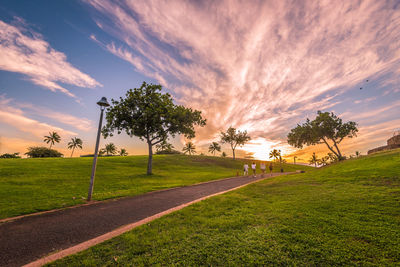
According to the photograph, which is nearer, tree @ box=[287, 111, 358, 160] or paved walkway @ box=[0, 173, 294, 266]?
paved walkway @ box=[0, 173, 294, 266]

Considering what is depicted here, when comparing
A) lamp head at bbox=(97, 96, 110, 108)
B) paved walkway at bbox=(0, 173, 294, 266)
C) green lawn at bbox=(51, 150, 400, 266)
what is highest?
lamp head at bbox=(97, 96, 110, 108)

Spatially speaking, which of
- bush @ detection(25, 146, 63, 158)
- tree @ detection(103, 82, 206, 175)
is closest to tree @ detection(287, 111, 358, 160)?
tree @ detection(103, 82, 206, 175)

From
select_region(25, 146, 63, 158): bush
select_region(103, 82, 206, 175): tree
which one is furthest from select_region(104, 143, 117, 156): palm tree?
select_region(103, 82, 206, 175): tree

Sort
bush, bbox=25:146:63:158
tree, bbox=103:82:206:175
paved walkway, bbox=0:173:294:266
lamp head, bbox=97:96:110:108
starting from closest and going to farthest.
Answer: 1. paved walkway, bbox=0:173:294:266
2. lamp head, bbox=97:96:110:108
3. tree, bbox=103:82:206:175
4. bush, bbox=25:146:63:158

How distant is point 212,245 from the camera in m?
4.48

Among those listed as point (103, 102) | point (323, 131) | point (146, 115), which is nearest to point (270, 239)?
point (103, 102)

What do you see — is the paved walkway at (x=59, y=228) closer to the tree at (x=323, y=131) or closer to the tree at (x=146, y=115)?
the tree at (x=146, y=115)

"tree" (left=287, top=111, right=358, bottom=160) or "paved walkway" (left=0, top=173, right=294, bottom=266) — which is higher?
"tree" (left=287, top=111, right=358, bottom=160)

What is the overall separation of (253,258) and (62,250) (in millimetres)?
5577

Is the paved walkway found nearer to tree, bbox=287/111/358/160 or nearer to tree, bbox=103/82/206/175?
tree, bbox=103/82/206/175

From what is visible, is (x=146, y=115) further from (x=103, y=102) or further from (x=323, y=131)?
(x=323, y=131)

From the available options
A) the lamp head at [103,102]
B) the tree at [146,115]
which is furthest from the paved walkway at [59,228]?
the tree at [146,115]

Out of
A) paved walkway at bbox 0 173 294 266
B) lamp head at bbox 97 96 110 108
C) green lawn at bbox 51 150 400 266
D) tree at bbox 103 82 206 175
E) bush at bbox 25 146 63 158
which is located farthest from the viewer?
bush at bbox 25 146 63 158

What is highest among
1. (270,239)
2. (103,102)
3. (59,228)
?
(103,102)
